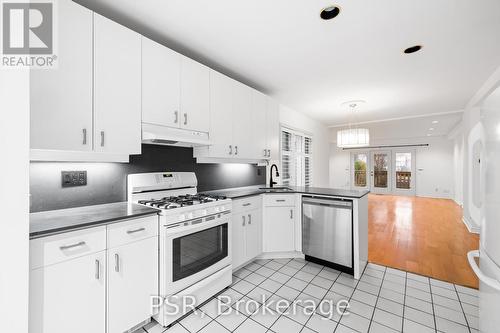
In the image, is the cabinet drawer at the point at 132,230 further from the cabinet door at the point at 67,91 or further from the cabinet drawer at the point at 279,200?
the cabinet drawer at the point at 279,200

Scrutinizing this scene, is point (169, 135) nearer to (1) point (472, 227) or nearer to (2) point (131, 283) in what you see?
(2) point (131, 283)

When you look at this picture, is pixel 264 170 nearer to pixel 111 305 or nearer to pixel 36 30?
pixel 111 305

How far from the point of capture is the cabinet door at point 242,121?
2812 mm

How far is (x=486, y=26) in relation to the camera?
197cm

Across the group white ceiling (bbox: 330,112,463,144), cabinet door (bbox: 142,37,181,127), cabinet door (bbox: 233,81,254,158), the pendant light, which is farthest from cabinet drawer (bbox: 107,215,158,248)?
white ceiling (bbox: 330,112,463,144)

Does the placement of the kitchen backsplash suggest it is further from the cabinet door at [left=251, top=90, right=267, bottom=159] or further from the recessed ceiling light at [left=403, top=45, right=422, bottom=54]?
the recessed ceiling light at [left=403, top=45, right=422, bottom=54]

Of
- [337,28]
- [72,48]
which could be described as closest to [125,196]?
[72,48]

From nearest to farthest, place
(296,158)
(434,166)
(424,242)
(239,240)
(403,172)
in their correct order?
1. (239,240)
2. (424,242)
3. (296,158)
4. (434,166)
5. (403,172)

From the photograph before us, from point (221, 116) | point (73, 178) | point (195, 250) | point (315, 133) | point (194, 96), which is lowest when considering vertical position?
point (195, 250)

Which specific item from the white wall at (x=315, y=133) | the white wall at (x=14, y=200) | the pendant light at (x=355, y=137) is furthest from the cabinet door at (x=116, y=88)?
the pendant light at (x=355, y=137)

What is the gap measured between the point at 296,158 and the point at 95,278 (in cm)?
428

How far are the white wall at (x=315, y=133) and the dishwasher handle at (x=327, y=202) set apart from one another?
2.02 metres

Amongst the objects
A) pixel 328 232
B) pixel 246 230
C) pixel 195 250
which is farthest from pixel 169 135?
pixel 328 232

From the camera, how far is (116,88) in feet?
5.64
